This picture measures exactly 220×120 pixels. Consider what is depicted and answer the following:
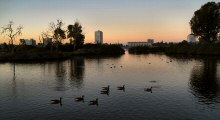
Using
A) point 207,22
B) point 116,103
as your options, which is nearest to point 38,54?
point 207,22

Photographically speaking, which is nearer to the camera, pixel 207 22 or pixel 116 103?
pixel 116 103

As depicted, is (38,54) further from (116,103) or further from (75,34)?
(116,103)

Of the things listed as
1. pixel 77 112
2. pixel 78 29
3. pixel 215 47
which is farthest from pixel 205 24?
pixel 77 112

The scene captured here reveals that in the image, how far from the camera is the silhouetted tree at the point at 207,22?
138 metres

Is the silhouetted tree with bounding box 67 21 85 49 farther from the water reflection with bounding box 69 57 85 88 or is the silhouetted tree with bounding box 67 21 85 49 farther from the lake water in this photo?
the lake water

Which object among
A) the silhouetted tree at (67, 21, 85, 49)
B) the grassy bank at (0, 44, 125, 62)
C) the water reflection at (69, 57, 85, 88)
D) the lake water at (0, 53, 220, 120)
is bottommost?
the lake water at (0, 53, 220, 120)

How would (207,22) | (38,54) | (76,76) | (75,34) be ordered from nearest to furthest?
1. (76,76)
2. (38,54)
3. (207,22)
4. (75,34)

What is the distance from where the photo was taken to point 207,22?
138m

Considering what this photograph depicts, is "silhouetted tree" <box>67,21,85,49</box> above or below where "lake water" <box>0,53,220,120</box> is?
above

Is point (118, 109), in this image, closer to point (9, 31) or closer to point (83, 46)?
point (9, 31)

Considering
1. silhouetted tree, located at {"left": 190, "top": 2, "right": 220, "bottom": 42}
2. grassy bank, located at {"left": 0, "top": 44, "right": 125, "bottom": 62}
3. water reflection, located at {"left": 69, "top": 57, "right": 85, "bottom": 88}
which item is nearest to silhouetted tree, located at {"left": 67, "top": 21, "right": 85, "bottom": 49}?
grassy bank, located at {"left": 0, "top": 44, "right": 125, "bottom": 62}

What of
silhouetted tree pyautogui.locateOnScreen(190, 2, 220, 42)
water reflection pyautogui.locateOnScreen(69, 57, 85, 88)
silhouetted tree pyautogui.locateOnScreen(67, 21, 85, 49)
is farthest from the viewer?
silhouetted tree pyautogui.locateOnScreen(67, 21, 85, 49)

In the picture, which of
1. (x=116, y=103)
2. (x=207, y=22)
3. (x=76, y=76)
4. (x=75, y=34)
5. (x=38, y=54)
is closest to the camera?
(x=116, y=103)

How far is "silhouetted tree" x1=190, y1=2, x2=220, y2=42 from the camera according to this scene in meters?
138
